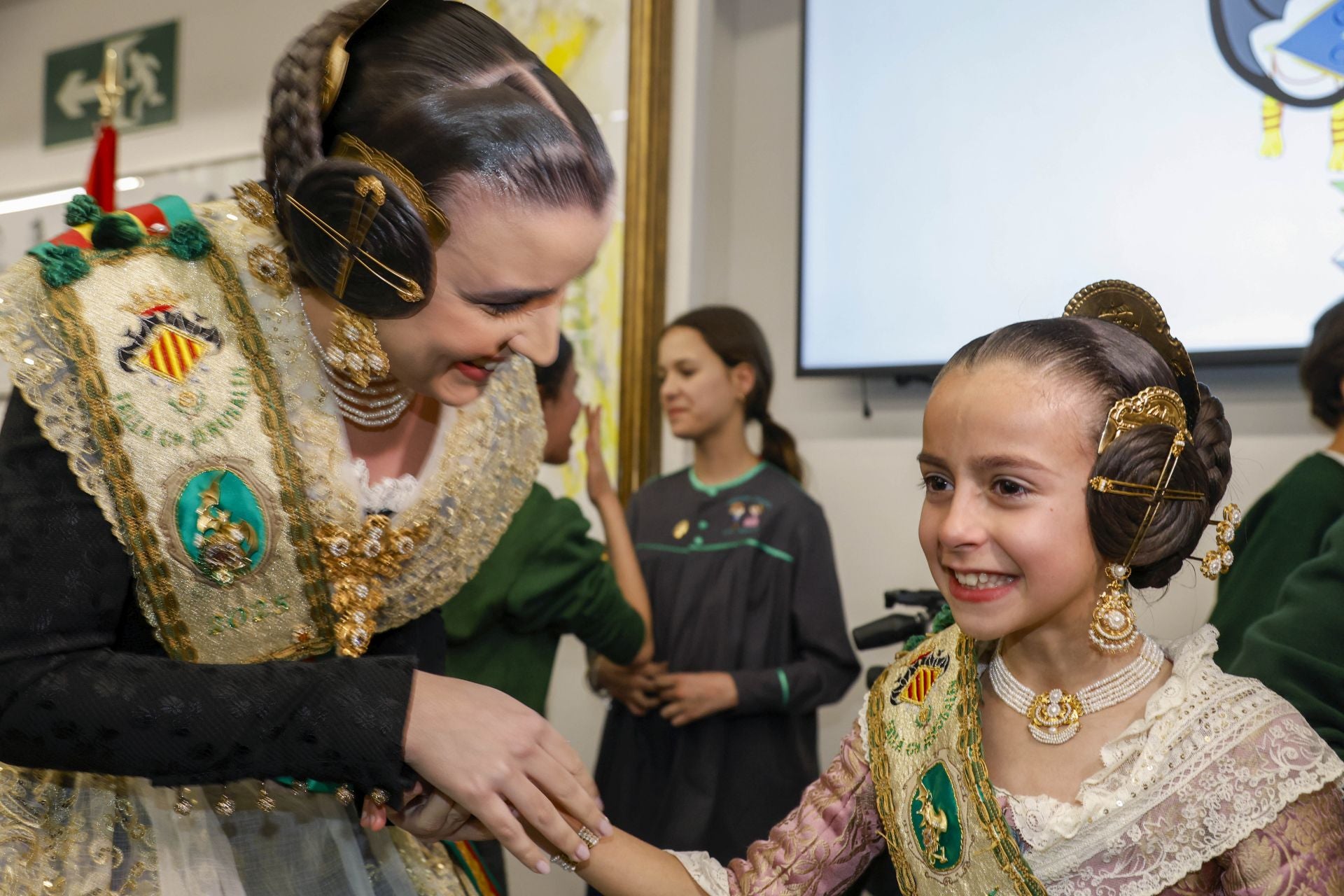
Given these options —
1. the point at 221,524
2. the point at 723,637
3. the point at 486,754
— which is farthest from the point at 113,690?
the point at 723,637

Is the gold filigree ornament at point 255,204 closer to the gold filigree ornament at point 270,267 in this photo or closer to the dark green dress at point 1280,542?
the gold filigree ornament at point 270,267

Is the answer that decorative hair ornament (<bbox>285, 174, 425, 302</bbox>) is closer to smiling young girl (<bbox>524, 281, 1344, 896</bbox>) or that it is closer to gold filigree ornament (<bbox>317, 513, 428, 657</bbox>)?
gold filigree ornament (<bbox>317, 513, 428, 657</bbox>)

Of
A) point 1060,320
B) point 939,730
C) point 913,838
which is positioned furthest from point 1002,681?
point 1060,320

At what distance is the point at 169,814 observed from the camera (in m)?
1.13

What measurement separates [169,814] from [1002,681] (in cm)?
86

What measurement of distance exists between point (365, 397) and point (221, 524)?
0.72 ft

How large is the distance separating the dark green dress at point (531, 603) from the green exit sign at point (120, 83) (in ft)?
10.2

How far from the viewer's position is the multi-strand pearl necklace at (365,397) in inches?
47.4

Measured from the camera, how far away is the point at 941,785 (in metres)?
1.28

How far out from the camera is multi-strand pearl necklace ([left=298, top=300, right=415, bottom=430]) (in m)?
1.20

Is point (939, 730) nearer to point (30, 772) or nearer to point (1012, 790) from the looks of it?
point (1012, 790)

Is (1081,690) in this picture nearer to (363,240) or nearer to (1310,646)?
(1310,646)

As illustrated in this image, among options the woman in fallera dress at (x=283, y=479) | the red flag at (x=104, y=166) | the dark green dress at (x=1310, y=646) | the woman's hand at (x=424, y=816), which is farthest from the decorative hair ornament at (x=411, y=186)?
the red flag at (x=104, y=166)

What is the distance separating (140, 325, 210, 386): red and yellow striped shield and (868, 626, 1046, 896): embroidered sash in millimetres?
824
